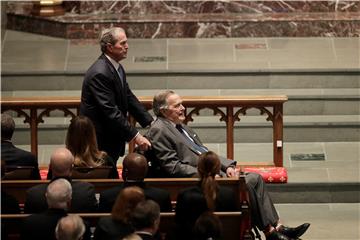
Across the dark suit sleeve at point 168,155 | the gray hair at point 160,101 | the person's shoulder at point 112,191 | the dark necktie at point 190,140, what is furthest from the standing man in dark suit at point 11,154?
the dark necktie at point 190,140

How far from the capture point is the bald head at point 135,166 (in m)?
7.44

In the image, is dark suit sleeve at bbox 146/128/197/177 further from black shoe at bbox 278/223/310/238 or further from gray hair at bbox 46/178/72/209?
gray hair at bbox 46/178/72/209

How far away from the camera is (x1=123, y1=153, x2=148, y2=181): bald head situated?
24.4ft

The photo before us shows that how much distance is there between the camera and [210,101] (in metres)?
9.94

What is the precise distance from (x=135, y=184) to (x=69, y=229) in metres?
1.06

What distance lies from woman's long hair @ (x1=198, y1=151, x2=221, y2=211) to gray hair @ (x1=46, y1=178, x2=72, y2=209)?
3.19ft

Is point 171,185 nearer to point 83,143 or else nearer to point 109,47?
point 83,143

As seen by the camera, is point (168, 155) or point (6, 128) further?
point (168, 155)

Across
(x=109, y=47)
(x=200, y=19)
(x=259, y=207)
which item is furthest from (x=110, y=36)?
(x=200, y=19)

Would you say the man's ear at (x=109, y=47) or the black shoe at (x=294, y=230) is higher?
the man's ear at (x=109, y=47)

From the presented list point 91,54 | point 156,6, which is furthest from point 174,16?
point 91,54

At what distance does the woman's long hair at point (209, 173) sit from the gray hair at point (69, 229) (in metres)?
1.16

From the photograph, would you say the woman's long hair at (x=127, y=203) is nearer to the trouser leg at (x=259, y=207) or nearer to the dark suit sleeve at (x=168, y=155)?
the dark suit sleeve at (x=168, y=155)

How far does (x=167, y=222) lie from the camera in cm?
753
